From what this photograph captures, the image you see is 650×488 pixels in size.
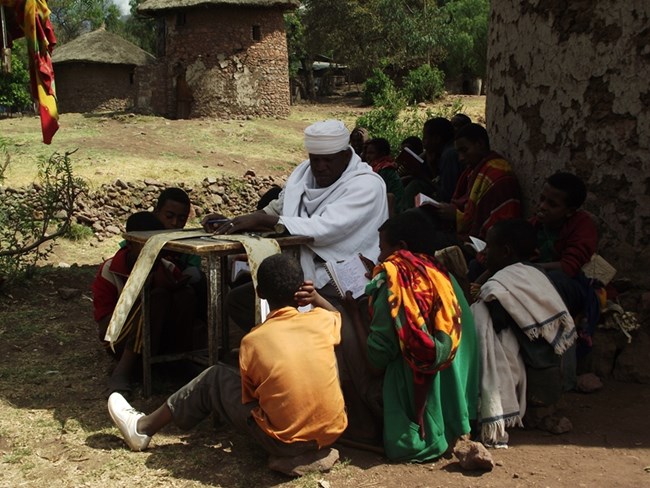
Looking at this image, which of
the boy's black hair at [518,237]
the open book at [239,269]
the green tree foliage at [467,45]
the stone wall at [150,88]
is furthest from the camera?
the green tree foliage at [467,45]

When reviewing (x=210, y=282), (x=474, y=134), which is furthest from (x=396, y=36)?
(x=210, y=282)

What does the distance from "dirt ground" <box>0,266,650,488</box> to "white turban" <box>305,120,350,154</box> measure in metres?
1.65

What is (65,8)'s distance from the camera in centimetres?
4584

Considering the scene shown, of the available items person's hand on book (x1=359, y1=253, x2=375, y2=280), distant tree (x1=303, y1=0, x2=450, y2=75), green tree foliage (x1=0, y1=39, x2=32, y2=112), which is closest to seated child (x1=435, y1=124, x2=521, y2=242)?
person's hand on book (x1=359, y1=253, x2=375, y2=280)

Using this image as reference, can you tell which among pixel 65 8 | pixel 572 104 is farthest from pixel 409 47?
pixel 572 104

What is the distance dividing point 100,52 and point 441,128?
22711mm

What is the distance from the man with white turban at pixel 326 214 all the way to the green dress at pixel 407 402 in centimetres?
64

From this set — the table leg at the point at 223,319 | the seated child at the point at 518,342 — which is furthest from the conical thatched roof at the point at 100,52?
the seated child at the point at 518,342

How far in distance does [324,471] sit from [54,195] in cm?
451

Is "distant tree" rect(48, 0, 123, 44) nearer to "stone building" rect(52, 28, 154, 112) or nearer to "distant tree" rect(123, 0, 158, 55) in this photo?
"distant tree" rect(123, 0, 158, 55)

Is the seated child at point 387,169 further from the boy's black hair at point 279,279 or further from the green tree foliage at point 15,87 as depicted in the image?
the green tree foliage at point 15,87

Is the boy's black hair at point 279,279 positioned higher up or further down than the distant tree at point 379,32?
further down

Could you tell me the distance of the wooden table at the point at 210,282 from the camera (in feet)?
13.3

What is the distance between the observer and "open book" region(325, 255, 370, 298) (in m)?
4.21
